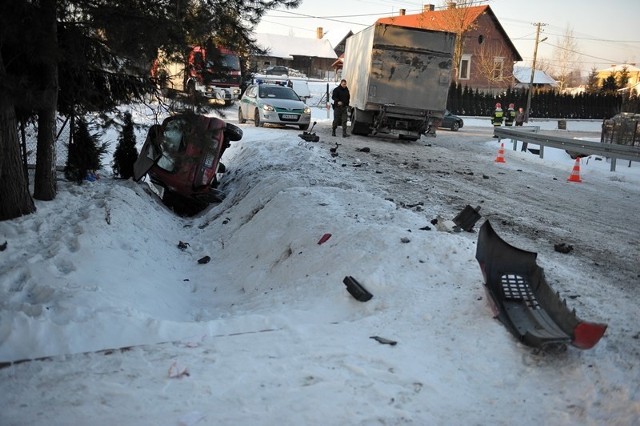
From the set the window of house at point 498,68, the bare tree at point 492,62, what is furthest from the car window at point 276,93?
the window of house at point 498,68

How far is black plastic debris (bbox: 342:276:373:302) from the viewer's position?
189 inches

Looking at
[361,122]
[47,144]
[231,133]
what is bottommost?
[47,144]

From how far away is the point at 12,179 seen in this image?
6652mm

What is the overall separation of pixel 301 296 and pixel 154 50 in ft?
11.4

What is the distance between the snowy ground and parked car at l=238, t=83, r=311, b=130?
1109 cm

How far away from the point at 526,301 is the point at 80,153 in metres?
7.66

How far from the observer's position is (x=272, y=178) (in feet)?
32.6

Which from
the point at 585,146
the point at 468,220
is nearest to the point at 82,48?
the point at 468,220

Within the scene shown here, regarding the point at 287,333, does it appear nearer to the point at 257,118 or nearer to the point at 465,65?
the point at 257,118

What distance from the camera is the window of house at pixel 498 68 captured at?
5545 cm

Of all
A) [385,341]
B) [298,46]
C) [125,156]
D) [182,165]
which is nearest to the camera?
[385,341]

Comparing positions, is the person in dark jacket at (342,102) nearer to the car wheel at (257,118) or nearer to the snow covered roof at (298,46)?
the car wheel at (257,118)

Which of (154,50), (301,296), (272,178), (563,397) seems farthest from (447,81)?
(563,397)

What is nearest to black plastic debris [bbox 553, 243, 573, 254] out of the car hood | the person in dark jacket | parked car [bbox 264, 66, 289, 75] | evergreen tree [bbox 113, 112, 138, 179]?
evergreen tree [bbox 113, 112, 138, 179]
